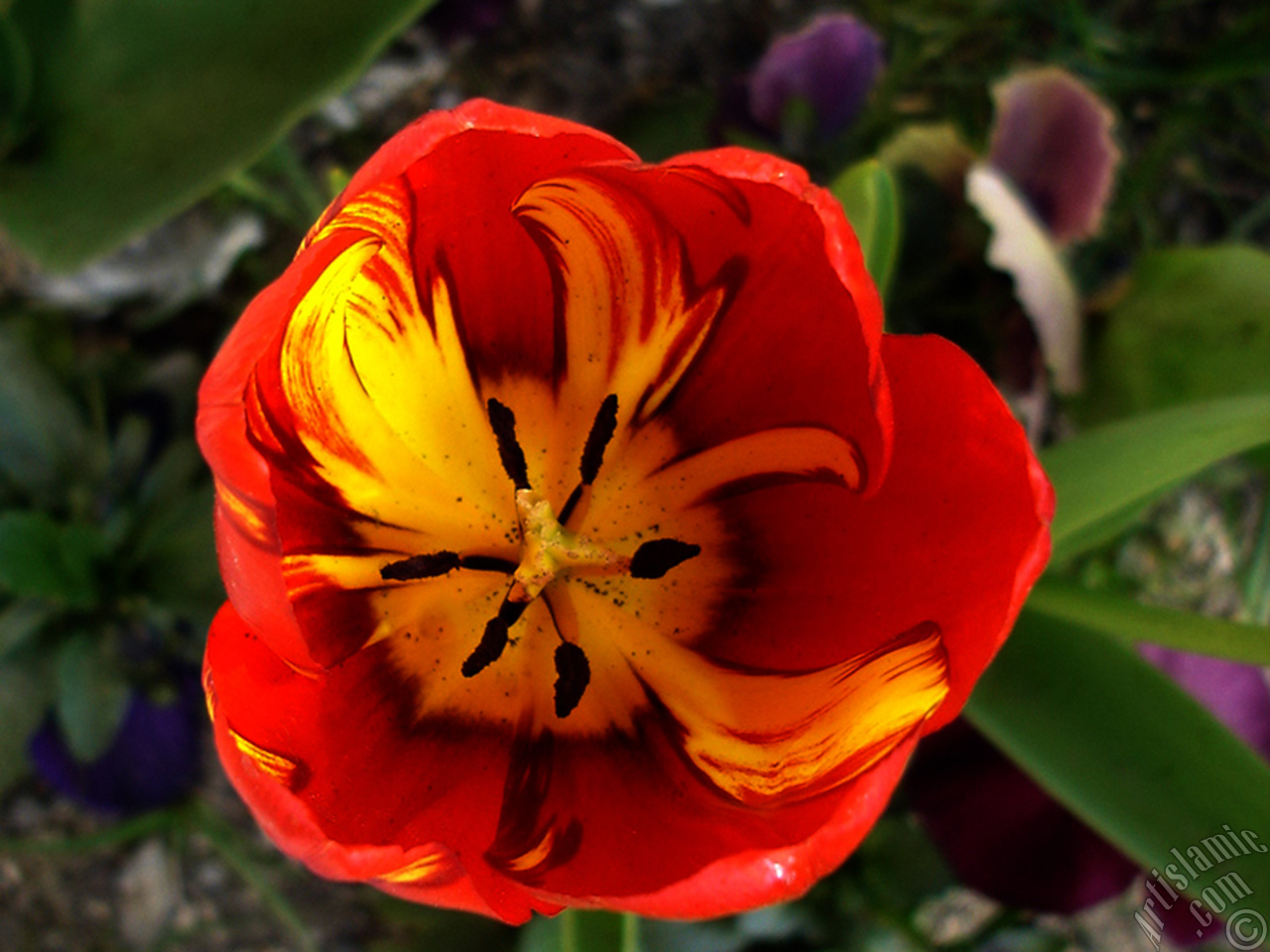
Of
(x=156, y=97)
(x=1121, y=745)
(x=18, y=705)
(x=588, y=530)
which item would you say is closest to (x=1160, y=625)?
(x=1121, y=745)

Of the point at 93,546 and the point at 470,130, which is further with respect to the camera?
the point at 93,546

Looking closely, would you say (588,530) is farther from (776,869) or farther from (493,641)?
(776,869)

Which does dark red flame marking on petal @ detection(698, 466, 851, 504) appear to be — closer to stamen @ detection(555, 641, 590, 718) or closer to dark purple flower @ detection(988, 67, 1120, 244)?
stamen @ detection(555, 641, 590, 718)

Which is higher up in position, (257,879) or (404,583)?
(404,583)

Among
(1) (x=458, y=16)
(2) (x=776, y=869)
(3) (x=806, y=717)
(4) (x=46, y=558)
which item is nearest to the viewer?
(2) (x=776, y=869)

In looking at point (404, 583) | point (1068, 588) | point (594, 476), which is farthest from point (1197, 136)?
point (404, 583)

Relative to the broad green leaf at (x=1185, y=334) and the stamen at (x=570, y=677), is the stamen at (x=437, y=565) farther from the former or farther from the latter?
the broad green leaf at (x=1185, y=334)

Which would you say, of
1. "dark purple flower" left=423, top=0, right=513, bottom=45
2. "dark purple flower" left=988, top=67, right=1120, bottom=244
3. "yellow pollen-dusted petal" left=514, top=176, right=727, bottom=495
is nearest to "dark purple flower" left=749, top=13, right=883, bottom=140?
"dark purple flower" left=988, top=67, right=1120, bottom=244

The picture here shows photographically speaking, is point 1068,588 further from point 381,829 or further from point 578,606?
point 381,829

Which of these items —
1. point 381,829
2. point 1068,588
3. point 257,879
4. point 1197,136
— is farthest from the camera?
point 1197,136
